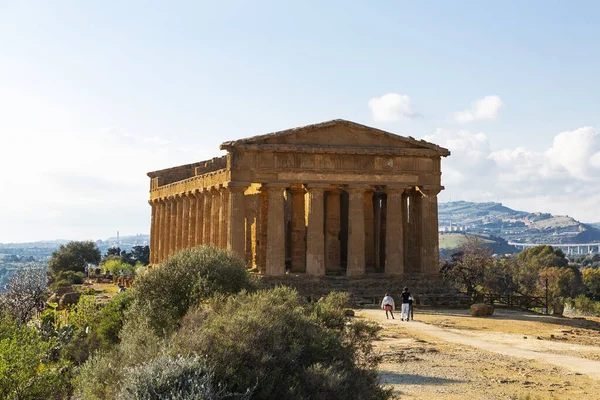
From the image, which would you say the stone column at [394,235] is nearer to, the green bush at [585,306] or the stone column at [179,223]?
the stone column at [179,223]

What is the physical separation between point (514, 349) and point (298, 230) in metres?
23.3

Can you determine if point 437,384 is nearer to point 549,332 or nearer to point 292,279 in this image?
point 549,332

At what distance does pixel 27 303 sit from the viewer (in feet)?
131

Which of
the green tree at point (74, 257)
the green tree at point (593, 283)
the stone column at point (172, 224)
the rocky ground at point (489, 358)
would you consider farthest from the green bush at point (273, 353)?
the green tree at point (593, 283)

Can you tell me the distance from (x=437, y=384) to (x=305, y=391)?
24.4ft

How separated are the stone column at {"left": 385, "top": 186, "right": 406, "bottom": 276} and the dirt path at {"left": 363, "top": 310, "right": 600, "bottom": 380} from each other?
1065 cm

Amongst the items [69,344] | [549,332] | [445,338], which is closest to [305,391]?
[69,344]

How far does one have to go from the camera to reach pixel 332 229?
49.3 metres

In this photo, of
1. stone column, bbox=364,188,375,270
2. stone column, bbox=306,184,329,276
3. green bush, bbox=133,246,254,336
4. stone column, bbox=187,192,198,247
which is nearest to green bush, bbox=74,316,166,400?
green bush, bbox=133,246,254,336

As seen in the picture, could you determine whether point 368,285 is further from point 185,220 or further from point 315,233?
point 185,220

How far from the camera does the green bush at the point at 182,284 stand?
1975cm

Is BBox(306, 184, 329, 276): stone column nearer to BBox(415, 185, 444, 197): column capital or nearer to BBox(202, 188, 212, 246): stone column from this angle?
BBox(415, 185, 444, 197): column capital

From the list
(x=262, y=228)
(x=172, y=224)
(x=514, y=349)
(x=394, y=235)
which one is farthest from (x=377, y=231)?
(x=514, y=349)

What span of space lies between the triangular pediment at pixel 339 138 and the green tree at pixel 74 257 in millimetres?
61203
